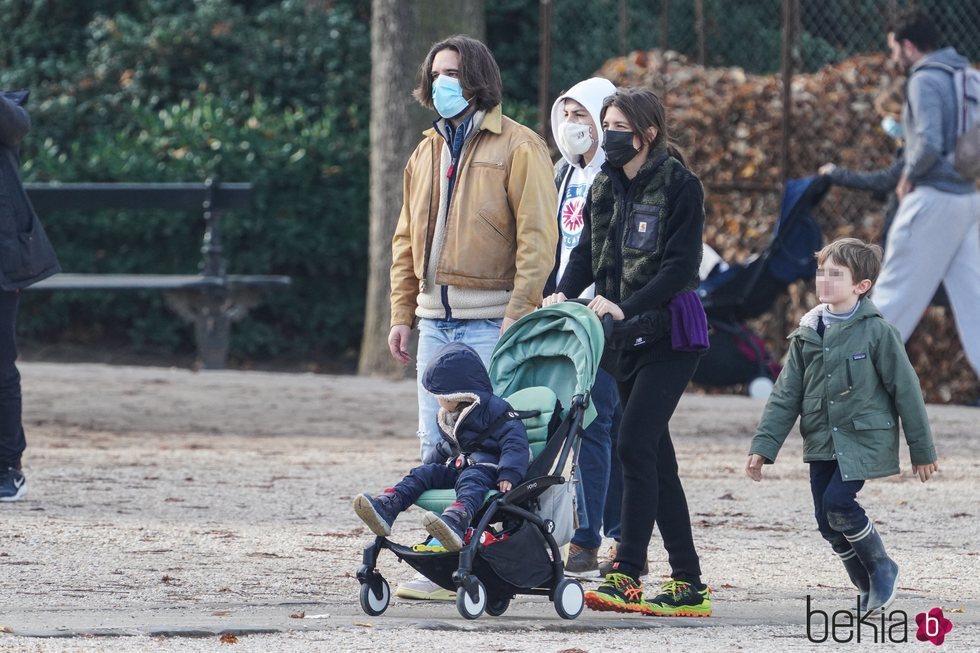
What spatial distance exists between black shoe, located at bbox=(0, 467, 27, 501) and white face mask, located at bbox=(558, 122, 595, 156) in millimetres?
2818

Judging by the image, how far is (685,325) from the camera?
17.2ft

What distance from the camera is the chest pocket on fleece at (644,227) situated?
207 inches

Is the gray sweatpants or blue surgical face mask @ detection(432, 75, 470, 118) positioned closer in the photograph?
blue surgical face mask @ detection(432, 75, 470, 118)

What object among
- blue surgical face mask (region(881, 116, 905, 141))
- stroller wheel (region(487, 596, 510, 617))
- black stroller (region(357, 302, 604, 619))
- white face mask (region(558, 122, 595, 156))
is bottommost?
stroller wheel (region(487, 596, 510, 617))

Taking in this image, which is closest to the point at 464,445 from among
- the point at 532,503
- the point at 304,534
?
the point at 532,503

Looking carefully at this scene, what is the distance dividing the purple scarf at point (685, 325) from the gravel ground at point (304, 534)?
33.1 inches

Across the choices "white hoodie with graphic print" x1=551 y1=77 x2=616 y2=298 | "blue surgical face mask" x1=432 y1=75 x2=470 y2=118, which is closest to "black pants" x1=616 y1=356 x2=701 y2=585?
"white hoodie with graphic print" x1=551 y1=77 x2=616 y2=298

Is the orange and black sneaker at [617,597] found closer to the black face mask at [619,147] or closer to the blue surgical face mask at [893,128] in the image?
the black face mask at [619,147]

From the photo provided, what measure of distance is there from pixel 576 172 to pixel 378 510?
1712 mm

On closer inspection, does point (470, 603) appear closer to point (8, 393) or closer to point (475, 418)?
point (475, 418)

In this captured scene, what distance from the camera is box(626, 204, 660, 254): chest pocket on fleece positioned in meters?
5.27

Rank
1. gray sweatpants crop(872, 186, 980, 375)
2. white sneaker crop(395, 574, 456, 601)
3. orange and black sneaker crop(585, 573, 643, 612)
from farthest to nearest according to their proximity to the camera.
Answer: gray sweatpants crop(872, 186, 980, 375) < white sneaker crop(395, 574, 456, 601) < orange and black sneaker crop(585, 573, 643, 612)

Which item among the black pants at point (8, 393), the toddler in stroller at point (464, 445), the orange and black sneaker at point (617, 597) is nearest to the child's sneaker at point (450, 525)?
the toddler in stroller at point (464, 445)

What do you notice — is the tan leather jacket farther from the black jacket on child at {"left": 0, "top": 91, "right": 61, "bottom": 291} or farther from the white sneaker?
the black jacket on child at {"left": 0, "top": 91, "right": 61, "bottom": 291}
